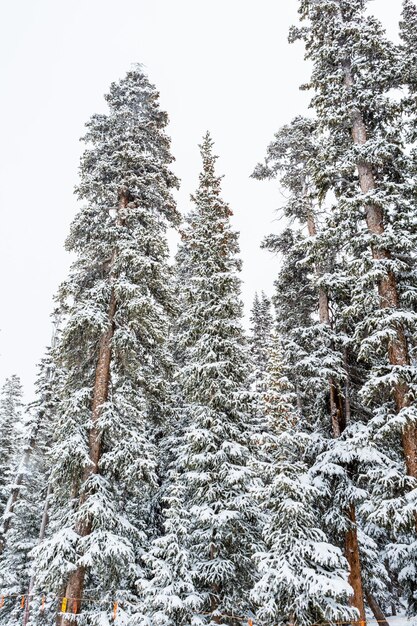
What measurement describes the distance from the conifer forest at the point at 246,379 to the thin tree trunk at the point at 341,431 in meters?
0.06

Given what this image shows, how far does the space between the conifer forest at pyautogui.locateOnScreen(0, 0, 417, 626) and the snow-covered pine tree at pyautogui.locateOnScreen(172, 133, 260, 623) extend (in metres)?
0.07

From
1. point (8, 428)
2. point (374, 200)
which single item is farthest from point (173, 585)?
point (8, 428)

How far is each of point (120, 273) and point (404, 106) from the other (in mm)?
9288

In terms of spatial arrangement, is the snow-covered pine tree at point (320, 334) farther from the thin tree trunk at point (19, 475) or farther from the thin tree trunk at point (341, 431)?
the thin tree trunk at point (19, 475)

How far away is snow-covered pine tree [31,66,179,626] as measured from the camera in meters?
10.1

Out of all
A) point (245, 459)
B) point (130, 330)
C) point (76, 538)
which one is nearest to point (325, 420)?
point (245, 459)

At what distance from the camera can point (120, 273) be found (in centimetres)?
1340

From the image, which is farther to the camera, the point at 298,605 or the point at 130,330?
the point at 130,330

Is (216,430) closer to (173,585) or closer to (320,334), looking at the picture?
(173,585)

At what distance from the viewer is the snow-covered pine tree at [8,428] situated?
29.1m

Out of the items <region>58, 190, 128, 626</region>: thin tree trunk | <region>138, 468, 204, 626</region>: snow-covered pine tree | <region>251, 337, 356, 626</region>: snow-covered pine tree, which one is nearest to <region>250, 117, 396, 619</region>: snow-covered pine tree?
<region>251, 337, 356, 626</region>: snow-covered pine tree

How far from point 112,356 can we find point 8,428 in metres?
21.6

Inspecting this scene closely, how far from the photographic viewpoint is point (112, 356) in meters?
13.1

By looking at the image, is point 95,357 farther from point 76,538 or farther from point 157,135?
→ point 157,135
